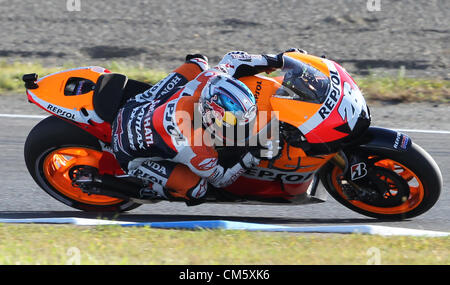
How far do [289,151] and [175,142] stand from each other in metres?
0.85

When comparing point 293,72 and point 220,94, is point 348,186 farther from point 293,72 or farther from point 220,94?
point 220,94

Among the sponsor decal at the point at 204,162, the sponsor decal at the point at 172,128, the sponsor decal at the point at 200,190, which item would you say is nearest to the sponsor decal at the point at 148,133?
the sponsor decal at the point at 172,128

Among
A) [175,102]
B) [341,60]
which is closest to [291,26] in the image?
[341,60]

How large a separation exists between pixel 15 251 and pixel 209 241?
4.32ft

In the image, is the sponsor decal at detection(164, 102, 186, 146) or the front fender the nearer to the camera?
the sponsor decal at detection(164, 102, 186, 146)

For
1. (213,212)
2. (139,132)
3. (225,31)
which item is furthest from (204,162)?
(225,31)

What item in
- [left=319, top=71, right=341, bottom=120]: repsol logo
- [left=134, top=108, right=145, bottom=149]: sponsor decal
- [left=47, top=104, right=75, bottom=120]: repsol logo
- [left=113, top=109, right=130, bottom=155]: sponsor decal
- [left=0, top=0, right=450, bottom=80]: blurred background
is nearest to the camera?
[left=319, top=71, right=341, bottom=120]: repsol logo

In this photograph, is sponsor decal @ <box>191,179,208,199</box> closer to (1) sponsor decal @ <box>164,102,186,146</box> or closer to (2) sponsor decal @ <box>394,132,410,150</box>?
(1) sponsor decal @ <box>164,102,186,146</box>

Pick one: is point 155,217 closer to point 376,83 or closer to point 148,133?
point 148,133

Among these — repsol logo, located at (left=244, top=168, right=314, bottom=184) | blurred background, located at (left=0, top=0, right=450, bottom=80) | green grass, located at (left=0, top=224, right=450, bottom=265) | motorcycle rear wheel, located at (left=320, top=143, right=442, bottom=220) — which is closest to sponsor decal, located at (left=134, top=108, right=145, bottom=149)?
green grass, located at (left=0, top=224, right=450, bottom=265)

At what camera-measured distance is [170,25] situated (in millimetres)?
12867

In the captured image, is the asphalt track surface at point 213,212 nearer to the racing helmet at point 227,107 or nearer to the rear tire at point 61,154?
the rear tire at point 61,154

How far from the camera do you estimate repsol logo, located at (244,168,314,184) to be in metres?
5.64

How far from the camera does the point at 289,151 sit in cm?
546
